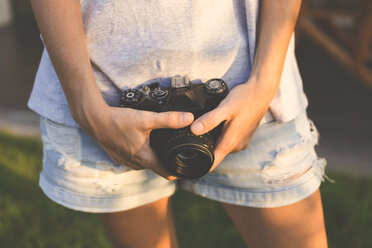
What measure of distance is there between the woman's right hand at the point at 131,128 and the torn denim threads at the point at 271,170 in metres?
0.13

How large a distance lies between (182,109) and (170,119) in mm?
72

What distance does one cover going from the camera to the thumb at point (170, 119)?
0.66 metres

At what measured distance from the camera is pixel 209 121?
66cm

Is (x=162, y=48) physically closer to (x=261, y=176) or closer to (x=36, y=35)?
(x=261, y=176)

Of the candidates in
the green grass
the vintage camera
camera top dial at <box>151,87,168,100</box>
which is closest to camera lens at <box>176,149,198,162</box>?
the vintage camera

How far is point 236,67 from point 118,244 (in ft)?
1.53

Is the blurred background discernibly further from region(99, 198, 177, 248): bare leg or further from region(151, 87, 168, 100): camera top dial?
region(151, 87, 168, 100): camera top dial

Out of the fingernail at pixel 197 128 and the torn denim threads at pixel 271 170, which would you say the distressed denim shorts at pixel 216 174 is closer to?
the torn denim threads at pixel 271 170

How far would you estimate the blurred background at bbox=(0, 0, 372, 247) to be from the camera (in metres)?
1.61

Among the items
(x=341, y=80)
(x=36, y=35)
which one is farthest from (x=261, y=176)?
(x=36, y=35)

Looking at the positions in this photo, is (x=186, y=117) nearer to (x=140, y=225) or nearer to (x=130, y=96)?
(x=130, y=96)

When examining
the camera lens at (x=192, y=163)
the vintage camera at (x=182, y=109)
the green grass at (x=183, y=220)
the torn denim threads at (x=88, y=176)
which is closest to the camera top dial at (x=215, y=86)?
the vintage camera at (x=182, y=109)

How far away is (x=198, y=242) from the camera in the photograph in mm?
1570

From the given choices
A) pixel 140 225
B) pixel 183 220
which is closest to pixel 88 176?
pixel 140 225
